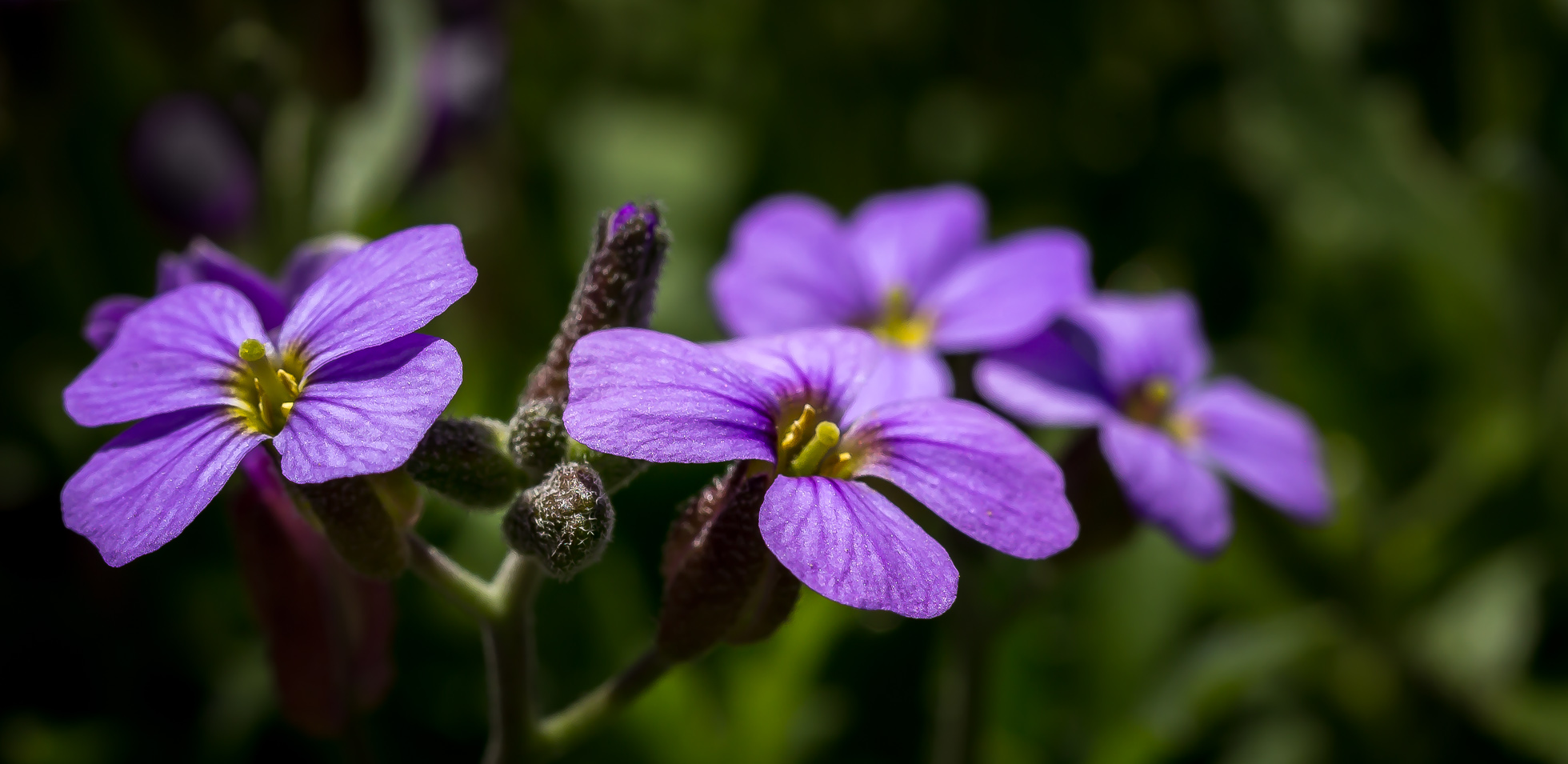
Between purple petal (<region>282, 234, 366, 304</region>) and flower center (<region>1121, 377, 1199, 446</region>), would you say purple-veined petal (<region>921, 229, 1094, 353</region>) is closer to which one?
flower center (<region>1121, 377, 1199, 446</region>)

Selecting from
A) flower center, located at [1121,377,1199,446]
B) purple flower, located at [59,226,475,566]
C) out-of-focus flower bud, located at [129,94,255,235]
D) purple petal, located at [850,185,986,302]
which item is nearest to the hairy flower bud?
purple flower, located at [59,226,475,566]

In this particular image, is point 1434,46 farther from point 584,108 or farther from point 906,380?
point 906,380

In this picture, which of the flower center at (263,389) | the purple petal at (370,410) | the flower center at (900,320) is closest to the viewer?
the purple petal at (370,410)

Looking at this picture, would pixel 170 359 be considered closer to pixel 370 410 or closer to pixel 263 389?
pixel 263 389

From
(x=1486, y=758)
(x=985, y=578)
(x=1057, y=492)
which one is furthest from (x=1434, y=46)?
(x=1057, y=492)

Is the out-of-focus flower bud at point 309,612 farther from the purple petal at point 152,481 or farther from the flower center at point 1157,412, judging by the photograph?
the flower center at point 1157,412

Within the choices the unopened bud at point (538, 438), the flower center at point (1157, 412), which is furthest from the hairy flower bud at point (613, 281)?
the flower center at point (1157, 412)
